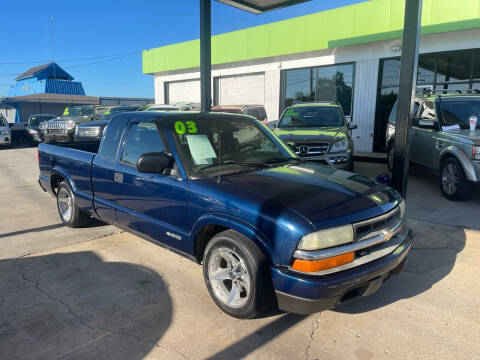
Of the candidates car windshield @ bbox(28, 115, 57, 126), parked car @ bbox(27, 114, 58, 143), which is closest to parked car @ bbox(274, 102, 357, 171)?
parked car @ bbox(27, 114, 58, 143)

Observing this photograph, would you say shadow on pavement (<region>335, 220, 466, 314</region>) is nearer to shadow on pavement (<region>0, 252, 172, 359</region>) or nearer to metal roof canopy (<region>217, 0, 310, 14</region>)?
shadow on pavement (<region>0, 252, 172, 359</region>)

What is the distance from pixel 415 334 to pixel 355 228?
3.34ft

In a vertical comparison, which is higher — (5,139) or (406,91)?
(406,91)

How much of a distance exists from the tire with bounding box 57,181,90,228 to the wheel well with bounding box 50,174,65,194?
0.39 ft

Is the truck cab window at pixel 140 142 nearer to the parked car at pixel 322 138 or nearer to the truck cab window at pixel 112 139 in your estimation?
the truck cab window at pixel 112 139

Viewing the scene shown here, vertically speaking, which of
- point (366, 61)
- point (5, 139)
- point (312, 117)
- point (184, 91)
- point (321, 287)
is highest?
point (366, 61)

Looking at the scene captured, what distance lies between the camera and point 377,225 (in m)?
3.04

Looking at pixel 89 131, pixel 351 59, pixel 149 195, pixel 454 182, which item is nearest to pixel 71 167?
pixel 149 195

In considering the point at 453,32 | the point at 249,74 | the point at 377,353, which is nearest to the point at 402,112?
the point at 377,353

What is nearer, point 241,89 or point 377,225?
point 377,225

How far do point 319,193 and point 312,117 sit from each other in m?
6.45

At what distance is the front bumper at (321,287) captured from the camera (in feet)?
8.73

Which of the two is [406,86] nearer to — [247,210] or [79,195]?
[247,210]

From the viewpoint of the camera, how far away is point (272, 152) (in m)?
4.27
